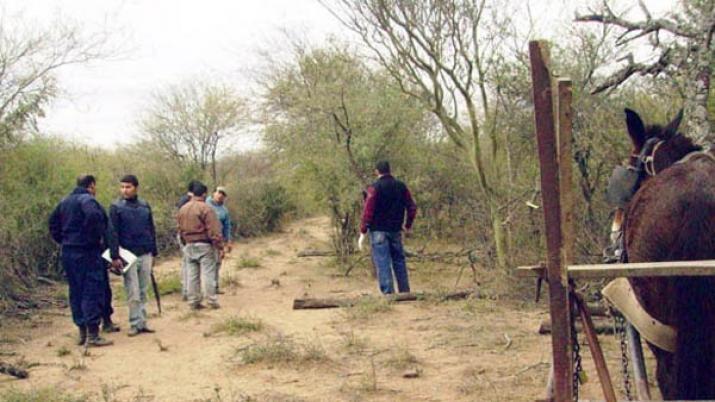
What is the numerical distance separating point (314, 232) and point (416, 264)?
8.03 metres

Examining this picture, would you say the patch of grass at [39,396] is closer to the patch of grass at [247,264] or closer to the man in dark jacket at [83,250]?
the man in dark jacket at [83,250]

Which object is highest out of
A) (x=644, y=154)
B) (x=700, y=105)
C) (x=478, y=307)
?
(x=700, y=105)

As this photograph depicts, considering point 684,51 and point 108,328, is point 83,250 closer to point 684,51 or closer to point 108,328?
point 108,328

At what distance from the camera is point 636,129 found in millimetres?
4258

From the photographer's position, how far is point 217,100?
2694 centimetres

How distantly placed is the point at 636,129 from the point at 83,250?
6.43m

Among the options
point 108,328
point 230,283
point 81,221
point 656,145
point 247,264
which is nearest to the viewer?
point 656,145

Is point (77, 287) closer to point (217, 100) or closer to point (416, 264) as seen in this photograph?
point (416, 264)

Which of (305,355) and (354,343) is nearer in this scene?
(305,355)

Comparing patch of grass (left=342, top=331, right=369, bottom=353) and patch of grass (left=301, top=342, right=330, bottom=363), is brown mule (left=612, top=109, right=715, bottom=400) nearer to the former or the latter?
patch of grass (left=301, top=342, right=330, bottom=363)

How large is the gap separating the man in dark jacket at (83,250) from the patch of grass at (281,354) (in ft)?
7.01

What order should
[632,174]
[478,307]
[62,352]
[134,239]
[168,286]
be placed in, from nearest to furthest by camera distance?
[632,174], [62,352], [134,239], [478,307], [168,286]

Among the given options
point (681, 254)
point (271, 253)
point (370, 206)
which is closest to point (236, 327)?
point (370, 206)

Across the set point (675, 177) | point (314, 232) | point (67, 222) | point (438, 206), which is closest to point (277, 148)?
point (438, 206)
